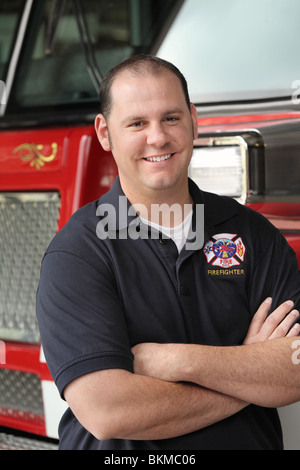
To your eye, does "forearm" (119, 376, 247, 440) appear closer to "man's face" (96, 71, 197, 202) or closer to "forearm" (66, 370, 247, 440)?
"forearm" (66, 370, 247, 440)

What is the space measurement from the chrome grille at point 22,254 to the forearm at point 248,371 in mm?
1032

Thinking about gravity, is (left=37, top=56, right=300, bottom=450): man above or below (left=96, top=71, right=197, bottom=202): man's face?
below

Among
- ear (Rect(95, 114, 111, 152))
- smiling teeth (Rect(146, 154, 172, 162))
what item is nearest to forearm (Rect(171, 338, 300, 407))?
smiling teeth (Rect(146, 154, 172, 162))

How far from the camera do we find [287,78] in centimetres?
218

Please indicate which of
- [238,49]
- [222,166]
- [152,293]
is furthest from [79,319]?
[238,49]

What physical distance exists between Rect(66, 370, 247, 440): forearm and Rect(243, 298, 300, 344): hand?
22cm

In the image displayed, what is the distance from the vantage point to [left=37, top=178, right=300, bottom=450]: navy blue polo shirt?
1.43 m

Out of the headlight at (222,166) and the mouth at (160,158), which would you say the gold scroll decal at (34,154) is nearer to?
the headlight at (222,166)

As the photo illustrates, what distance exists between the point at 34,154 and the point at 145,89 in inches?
34.8

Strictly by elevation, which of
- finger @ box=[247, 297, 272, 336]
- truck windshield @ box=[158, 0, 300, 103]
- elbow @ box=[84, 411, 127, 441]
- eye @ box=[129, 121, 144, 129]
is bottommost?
elbow @ box=[84, 411, 127, 441]

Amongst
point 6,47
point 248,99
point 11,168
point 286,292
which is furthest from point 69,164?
point 6,47

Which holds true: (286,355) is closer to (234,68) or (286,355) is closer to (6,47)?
(234,68)

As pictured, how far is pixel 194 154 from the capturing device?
6.86ft
